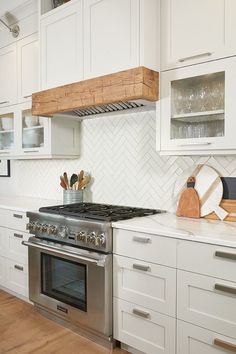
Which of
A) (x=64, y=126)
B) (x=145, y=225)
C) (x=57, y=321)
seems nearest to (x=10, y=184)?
(x=64, y=126)

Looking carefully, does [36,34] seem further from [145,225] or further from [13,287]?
[13,287]

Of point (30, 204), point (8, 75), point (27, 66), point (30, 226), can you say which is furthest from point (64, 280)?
point (8, 75)

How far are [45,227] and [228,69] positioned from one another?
1698mm

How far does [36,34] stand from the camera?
3.10 m

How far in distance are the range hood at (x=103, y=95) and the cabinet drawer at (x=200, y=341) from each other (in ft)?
4.66

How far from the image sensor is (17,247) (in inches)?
117

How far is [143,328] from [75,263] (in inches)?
25.0

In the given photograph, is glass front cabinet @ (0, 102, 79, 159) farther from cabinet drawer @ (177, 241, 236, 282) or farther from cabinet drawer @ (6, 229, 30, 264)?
cabinet drawer @ (177, 241, 236, 282)

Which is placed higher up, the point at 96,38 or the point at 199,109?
the point at 96,38

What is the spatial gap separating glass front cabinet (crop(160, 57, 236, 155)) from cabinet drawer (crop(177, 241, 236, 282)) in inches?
23.9

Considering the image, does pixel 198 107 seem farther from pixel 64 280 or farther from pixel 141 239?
pixel 64 280

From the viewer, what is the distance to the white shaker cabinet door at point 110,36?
220 cm

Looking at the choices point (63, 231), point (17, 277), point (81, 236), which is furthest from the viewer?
point (17, 277)

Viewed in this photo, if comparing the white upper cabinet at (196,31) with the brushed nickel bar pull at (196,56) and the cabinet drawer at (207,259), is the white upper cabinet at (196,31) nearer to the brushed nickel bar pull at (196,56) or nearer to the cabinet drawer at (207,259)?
the brushed nickel bar pull at (196,56)
